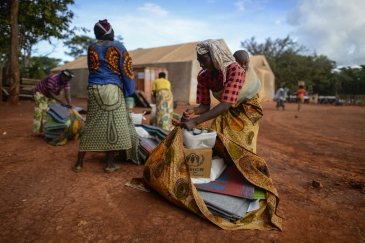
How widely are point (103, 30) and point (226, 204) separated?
7.43 feet

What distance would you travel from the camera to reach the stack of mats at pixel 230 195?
1986 millimetres

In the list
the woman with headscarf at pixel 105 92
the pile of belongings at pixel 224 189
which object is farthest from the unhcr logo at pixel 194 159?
the woman with headscarf at pixel 105 92

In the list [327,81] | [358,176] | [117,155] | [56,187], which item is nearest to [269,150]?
[358,176]

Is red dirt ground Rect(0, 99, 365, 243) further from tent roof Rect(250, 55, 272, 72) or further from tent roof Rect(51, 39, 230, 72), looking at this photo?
tent roof Rect(250, 55, 272, 72)

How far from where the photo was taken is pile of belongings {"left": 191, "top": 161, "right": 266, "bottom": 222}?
1.99 metres

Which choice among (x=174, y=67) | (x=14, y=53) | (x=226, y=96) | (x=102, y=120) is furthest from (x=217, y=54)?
(x=174, y=67)

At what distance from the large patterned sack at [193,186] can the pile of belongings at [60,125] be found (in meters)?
2.79

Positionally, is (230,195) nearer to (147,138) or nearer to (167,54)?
(147,138)

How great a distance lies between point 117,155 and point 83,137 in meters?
0.79

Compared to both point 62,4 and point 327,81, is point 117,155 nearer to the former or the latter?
point 62,4

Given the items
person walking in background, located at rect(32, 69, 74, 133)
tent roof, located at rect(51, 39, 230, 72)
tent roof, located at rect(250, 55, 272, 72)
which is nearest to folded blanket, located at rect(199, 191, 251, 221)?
person walking in background, located at rect(32, 69, 74, 133)

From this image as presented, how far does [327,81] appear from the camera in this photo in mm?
26688

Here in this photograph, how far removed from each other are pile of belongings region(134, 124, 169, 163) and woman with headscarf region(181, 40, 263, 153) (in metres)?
1.22

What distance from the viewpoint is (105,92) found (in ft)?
9.19
